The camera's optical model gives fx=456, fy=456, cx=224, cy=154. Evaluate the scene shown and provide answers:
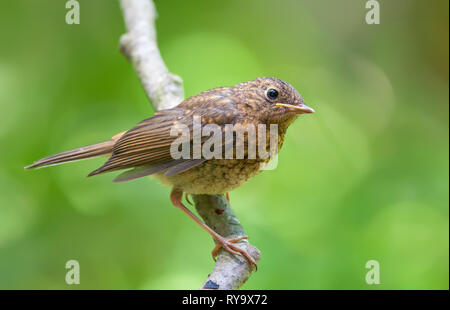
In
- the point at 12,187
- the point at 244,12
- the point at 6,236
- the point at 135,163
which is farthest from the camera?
the point at 244,12

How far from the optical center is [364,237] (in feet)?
12.4

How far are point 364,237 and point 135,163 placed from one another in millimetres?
1991

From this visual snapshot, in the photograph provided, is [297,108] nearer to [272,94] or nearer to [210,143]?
[272,94]

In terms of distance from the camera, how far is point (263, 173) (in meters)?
4.46

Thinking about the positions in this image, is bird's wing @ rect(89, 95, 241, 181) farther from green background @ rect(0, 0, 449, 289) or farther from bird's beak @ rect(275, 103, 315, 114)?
green background @ rect(0, 0, 449, 289)

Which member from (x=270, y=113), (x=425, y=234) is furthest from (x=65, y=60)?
(x=425, y=234)

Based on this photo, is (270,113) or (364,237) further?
(364,237)

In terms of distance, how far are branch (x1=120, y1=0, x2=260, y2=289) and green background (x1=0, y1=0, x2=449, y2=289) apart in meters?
0.53

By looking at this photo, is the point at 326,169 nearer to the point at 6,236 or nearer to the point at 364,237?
the point at 364,237

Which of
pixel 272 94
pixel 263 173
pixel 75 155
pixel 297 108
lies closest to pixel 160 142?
pixel 75 155

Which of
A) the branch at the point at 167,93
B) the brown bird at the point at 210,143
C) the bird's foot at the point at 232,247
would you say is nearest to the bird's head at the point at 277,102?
the brown bird at the point at 210,143

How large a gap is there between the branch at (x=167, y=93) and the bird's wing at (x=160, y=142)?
47 centimetres

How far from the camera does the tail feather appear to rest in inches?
133

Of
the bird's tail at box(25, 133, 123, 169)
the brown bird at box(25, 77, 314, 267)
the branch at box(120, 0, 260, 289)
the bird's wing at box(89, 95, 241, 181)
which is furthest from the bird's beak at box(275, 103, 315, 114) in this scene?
the bird's tail at box(25, 133, 123, 169)
